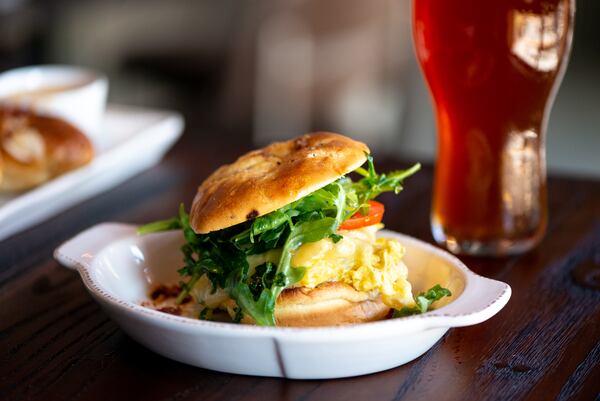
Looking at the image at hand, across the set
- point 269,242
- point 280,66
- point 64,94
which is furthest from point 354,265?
point 280,66

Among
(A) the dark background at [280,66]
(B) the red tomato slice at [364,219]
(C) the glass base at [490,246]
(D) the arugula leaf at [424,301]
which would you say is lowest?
(A) the dark background at [280,66]

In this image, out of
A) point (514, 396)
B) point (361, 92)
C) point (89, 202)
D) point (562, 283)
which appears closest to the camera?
point (514, 396)

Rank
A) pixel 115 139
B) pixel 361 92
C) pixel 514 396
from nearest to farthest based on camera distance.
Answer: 1. pixel 514 396
2. pixel 115 139
3. pixel 361 92

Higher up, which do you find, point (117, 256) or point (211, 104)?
point (117, 256)

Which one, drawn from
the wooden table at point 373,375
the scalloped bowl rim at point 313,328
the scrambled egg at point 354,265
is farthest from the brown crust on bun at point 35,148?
the scrambled egg at point 354,265

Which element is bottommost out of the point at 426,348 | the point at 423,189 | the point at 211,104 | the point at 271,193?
the point at 211,104

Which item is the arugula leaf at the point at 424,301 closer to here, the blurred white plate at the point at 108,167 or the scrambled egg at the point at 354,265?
the scrambled egg at the point at 354,265

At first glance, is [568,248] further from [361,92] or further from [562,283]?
[361,92]

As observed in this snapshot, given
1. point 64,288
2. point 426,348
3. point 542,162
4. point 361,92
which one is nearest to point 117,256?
point 64,288
